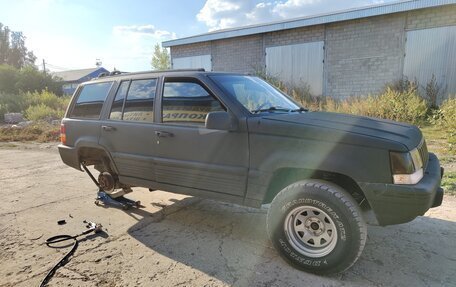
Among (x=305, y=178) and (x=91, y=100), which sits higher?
(x=91, y=100)

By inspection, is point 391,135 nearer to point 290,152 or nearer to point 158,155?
point 290,152

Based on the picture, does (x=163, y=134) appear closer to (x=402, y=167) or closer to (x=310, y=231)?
(x=310, y=231)

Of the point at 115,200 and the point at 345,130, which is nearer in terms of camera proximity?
the point at 345,130

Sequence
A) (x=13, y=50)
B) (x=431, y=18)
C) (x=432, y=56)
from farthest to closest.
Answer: (x=13, y=50), (x=432, y=56), (x=431, y=18)

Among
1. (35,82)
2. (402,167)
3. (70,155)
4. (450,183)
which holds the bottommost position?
(450,183)

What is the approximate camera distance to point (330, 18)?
524 inches

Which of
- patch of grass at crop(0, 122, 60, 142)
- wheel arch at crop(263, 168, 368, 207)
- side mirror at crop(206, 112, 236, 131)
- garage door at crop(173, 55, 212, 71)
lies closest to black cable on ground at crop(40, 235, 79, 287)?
side mirror at crop(206, 112, 236, 131)

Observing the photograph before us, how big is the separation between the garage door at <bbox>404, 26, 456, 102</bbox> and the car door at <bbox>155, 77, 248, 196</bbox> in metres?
11.7

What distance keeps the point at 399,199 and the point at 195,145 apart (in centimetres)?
196

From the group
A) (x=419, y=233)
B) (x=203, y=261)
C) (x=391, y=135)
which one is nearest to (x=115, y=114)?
(x=203, y=261)

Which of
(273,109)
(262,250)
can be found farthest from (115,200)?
(273,109)

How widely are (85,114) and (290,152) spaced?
3.07 meters

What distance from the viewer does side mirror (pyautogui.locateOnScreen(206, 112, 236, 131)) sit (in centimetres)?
299

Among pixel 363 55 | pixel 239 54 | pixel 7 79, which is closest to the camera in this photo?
pixel 363 55
